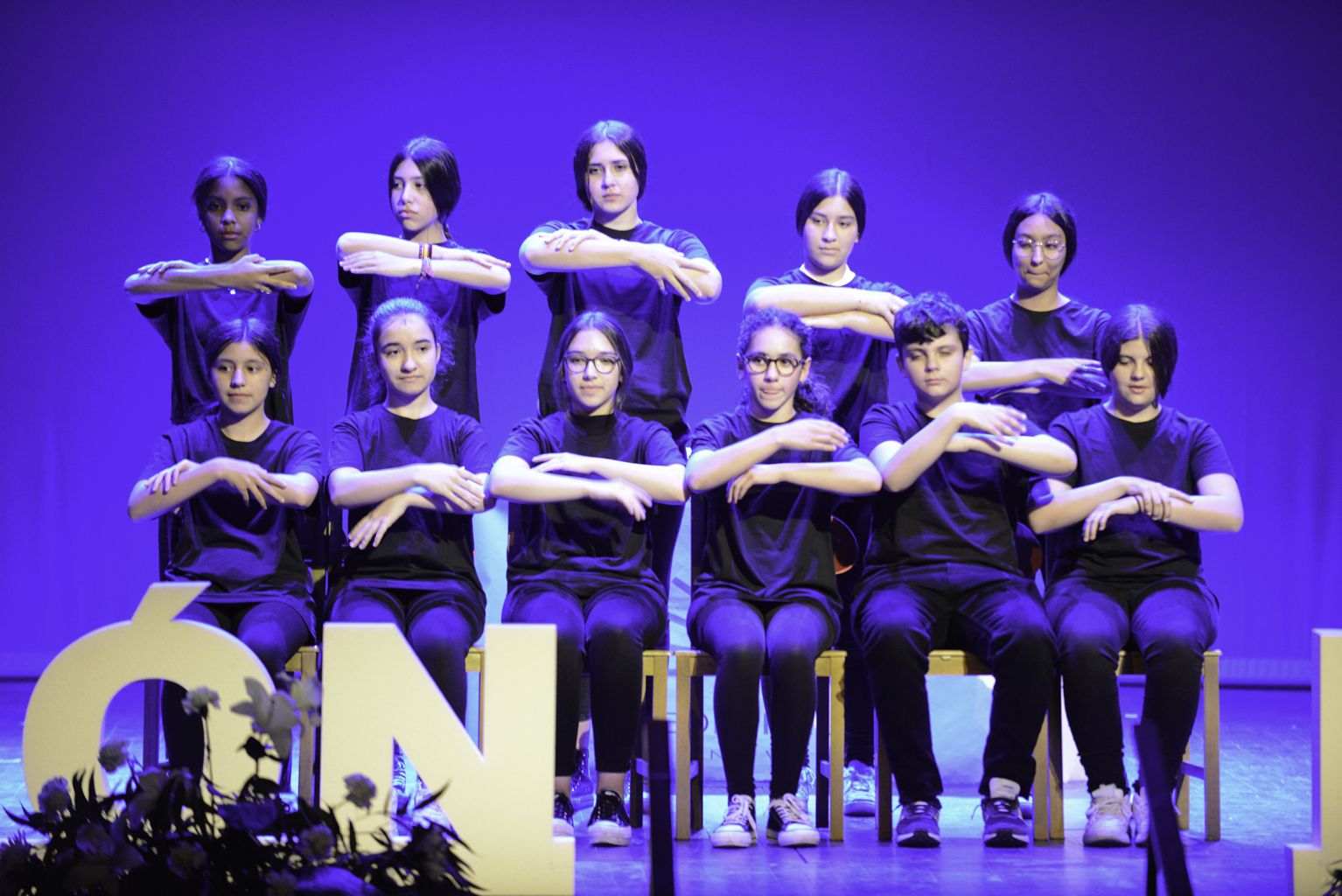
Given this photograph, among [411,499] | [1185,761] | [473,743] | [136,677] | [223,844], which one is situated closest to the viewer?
[223,844]

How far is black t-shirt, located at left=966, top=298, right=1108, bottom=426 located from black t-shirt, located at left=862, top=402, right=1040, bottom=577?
1.08 ft

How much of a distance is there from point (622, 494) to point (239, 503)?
1.08m

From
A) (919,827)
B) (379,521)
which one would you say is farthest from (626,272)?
(919,827)

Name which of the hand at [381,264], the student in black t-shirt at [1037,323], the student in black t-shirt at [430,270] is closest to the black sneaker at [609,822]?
the student in black t-shirt at [430,270]

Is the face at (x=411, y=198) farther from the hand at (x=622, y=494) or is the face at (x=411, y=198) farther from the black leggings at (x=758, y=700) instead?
the black leggings at (x=758, y=700)

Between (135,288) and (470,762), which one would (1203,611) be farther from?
(135,288)

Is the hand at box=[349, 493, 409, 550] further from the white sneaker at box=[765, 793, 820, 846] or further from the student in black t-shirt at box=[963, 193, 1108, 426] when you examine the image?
the student in black t-shirt at box=[963, 193, 1108, 426]

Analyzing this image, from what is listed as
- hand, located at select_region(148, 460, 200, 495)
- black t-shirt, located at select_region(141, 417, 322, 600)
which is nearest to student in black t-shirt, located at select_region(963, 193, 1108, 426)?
black t-shirt, located at select_region(141, 417, 322, 600)

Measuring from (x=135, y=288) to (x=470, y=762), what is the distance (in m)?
2.31

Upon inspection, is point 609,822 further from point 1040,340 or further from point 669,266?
point 1040,340

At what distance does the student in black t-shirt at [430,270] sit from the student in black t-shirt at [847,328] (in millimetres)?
852

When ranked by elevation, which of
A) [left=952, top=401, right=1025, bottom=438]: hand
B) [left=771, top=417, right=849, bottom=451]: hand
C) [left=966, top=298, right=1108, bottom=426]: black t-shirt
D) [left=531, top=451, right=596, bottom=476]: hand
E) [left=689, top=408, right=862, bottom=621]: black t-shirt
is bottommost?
[left=689, top=408, right=862, bottom=621]: black t-shirt

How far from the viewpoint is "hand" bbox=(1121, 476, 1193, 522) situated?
3.96m

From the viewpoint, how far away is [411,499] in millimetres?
4012
